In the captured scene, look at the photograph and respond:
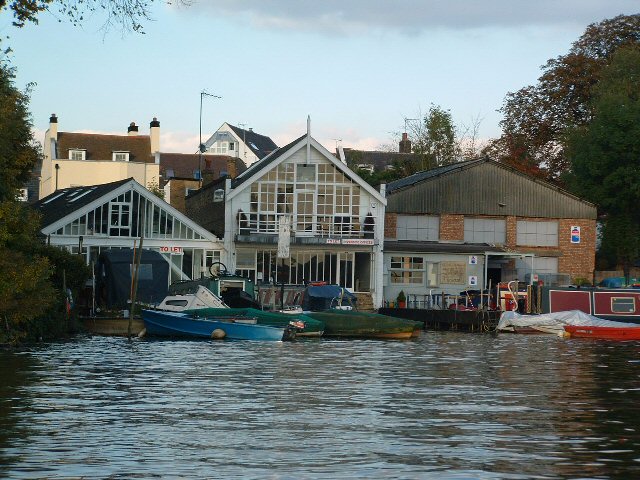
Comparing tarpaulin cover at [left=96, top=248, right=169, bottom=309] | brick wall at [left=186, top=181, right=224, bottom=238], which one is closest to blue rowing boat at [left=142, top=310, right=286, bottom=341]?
tarpaulin cover at [left=96, top=248, right=169, bottom=309]

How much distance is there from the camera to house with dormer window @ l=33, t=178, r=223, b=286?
195 feet

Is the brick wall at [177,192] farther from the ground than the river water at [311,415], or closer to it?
farther from the ground

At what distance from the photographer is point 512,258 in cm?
7281

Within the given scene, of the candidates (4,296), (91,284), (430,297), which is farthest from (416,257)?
(4,296)

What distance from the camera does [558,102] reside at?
89000 millimetres

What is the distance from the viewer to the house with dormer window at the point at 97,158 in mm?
103562

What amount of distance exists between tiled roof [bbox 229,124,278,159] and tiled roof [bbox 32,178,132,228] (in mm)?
56272

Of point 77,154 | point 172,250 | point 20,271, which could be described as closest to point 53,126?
point 77,154

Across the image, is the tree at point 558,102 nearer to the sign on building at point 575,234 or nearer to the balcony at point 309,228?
the sign on building at point 575,234

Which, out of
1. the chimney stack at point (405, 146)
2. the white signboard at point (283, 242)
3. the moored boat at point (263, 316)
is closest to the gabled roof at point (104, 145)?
the chimney stack at point (405, 146)

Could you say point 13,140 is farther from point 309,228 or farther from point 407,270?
point 407,270

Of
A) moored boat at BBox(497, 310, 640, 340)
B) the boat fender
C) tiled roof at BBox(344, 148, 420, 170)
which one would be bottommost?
the boat fender

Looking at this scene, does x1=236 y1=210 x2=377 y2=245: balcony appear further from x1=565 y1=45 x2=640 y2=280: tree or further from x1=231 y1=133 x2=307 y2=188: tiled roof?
x1=565 y1=45 x2=640 y2=280: tree

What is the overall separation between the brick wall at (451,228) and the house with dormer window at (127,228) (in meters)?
15.7
